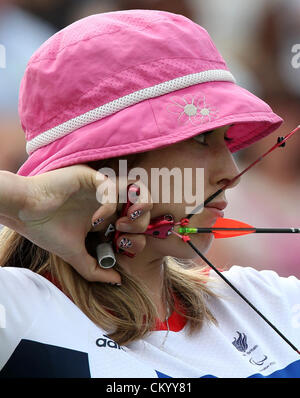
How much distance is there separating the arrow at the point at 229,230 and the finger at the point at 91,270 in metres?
0.14

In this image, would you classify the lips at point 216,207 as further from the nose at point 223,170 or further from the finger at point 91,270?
the finger at point 91,270

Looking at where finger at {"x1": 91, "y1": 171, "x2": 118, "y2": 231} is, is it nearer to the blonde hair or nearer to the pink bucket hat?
the pink bucket hat

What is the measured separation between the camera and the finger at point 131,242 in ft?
3.48

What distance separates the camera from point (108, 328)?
1.05 meters

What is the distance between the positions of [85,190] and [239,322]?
44 centimetres

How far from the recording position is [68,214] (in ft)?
3.26

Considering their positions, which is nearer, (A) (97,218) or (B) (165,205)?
(A) (97,218)

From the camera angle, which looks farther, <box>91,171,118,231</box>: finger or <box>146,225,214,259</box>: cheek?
<box>146,225,214,259</box>: cheek

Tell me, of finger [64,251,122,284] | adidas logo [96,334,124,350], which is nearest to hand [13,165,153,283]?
finger [64,251,122,284]

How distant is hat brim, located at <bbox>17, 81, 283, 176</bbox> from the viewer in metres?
1.00

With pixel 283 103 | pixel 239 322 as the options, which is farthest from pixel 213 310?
pixel 283 103

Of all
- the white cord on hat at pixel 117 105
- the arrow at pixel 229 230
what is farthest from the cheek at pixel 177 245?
the white cord on hat at pixel 117 105
